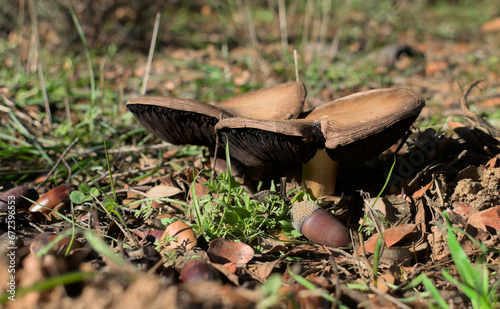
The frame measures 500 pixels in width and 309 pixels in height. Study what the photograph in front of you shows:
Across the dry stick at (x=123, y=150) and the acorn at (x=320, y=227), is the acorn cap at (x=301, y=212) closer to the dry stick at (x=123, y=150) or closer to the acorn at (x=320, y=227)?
the acorn at (x=320, y=227)

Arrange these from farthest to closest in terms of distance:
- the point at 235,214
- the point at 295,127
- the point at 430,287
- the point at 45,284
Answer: the point at 235,214, the point at 295,127, the point at 430,287, the point at 45,284

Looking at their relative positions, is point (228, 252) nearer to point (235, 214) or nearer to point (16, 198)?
point (235, 214)

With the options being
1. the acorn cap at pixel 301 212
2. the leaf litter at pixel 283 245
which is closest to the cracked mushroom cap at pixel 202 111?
the leaf litter at pixel 283 245

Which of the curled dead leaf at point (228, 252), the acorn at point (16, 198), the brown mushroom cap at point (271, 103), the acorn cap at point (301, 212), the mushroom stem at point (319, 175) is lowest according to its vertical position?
the curled dead leaf at point (228, 252)

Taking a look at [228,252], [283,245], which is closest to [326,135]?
[283,245]

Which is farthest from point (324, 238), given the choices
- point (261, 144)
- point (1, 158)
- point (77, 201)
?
point (1, 158)

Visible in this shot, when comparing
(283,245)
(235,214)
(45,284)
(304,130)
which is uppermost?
(304,130)
